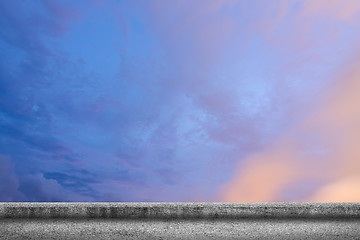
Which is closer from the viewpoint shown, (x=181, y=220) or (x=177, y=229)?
(x=177, y=229)

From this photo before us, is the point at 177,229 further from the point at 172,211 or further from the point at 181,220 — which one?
the point at 172,211

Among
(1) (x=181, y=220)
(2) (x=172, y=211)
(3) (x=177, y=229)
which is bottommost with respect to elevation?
(3) (x=177, y=229)

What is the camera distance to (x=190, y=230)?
368cm

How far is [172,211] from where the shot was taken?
411 centimetres

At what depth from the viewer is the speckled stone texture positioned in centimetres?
357

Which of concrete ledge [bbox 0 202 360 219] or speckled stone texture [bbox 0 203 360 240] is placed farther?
concrete ledge [bbox 0 202 360 219]

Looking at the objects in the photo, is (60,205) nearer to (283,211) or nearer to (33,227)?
(33,227)

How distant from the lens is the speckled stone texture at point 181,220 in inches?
140

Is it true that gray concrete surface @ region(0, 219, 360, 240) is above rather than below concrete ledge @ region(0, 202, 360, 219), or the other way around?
below

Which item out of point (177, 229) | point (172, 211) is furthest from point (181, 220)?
point (177, 229)

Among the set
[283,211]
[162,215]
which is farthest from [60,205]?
[283,211]

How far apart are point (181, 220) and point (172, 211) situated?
6.7 inches

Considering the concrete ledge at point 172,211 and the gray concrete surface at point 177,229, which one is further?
the concrete ledge at point 172,211

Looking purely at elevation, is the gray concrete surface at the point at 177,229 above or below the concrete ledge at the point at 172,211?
below
